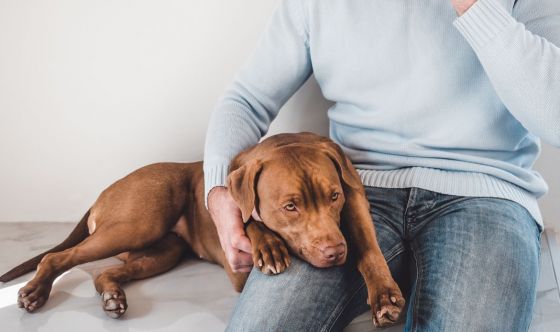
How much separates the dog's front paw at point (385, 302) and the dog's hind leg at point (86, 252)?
1.08 metres

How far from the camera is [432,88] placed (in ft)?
6.29

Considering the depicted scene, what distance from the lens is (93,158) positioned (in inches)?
112

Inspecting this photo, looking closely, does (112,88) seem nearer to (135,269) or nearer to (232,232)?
(135,269)

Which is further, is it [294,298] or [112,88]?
[112,88]

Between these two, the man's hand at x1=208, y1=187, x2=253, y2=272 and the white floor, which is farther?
the white floor

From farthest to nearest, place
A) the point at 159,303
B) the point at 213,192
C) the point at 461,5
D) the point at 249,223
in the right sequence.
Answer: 1. the point at 159,303
2. the point at 213,192
3. the point at 249,223
4. the point at 461,5

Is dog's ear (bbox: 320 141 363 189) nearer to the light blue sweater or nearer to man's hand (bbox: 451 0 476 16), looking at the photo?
the light blue sweater

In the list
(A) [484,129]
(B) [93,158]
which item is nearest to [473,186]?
(A) [484,129]

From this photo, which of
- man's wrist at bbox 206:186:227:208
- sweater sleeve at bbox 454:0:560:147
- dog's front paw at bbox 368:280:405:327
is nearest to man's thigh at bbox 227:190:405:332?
dog's front paw at bbox 368:280:405:327

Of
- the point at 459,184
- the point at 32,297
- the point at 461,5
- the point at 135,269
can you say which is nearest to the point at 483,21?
the point at 461,5

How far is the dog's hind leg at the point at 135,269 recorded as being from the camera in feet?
6.60

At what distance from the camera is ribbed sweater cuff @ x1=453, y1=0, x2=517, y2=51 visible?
170 cm

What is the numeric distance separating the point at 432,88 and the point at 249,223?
0.71m

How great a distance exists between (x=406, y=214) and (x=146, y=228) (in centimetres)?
104
